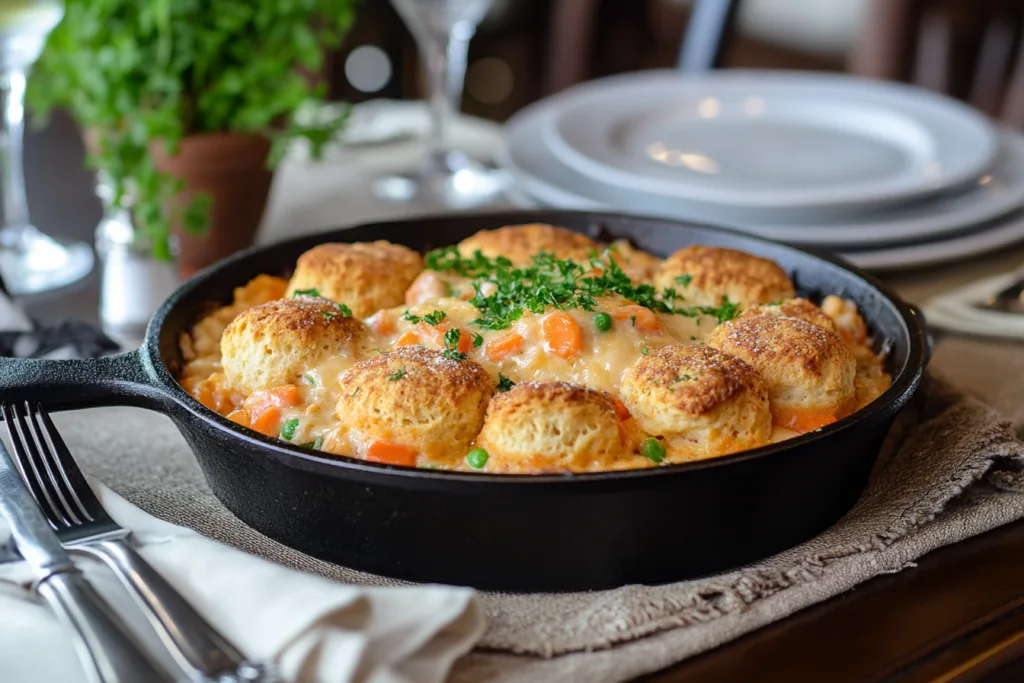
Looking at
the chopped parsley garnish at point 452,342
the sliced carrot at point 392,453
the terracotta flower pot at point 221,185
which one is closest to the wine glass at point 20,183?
the terracotta flower pot at point 221,185

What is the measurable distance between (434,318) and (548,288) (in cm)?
21

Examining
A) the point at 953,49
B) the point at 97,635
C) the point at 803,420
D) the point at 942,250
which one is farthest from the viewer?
the point at 953,49

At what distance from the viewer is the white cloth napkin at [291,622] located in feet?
4.45

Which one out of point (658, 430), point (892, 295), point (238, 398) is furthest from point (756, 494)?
point (238, 398)

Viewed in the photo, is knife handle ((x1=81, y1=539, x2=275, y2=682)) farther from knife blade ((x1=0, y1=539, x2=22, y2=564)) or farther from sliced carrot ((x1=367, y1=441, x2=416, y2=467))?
sliced carrot ((x1=367, y1=441, x2=416, y2=467))

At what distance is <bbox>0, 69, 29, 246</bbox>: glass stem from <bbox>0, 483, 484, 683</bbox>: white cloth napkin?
1781 mm

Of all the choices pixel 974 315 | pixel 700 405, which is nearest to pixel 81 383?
pixel 700 405

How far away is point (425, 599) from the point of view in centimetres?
145

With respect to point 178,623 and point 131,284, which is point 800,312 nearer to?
point 178,623

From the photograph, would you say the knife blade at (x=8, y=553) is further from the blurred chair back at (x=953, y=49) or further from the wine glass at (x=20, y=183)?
the blurred chair back at (x=953, y=49)

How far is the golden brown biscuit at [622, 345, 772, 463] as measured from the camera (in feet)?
5.57

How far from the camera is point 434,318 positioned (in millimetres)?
1994

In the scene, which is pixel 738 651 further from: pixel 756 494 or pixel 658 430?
pixel 658 430

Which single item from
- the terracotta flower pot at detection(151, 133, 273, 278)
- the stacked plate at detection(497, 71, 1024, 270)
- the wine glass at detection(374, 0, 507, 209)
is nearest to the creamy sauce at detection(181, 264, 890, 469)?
the stacked plate at detection(497, 71, 1024, 270)
